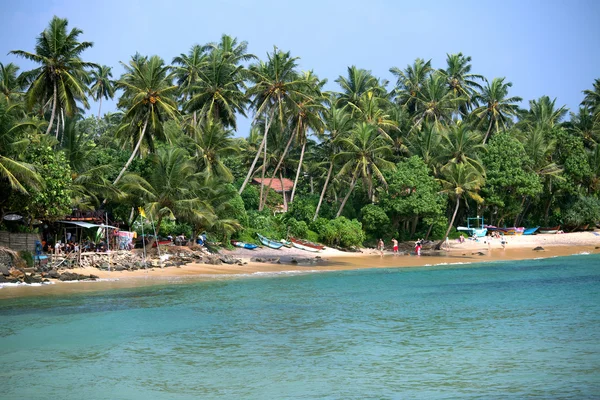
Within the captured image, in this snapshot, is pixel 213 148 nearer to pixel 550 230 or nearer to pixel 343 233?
pixel 343 233

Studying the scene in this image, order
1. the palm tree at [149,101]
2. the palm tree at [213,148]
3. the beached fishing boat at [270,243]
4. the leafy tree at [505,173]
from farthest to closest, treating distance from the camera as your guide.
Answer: the leafy tree at [505,173], the beached fishing boat at [270,243], the palm tree at [213,148], the palm tree at [149,101]

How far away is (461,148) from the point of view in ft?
174

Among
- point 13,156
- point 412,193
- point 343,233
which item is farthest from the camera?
point 412,193

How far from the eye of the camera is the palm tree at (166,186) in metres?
35.8

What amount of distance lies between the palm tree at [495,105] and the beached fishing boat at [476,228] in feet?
28.4

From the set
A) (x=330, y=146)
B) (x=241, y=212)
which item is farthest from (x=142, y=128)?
(x=330, y=146)

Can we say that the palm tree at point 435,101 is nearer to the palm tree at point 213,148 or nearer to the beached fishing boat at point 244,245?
the palm tree at point 213,148

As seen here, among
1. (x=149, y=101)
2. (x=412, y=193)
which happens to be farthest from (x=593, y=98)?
(x=149, y=101)

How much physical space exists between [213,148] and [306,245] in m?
9.38

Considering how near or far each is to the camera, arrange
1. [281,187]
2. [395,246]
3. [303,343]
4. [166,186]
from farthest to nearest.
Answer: [281,187] < [395,246] < [166,186] < [303,343]

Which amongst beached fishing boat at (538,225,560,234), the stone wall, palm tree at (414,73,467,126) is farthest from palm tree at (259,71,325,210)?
beached fishing boat at (538,225,560,234)

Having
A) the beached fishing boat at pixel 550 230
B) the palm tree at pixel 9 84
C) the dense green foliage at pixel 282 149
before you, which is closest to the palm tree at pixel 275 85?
the dense green foliage at pixel 282 149

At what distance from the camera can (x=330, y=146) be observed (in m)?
57.1

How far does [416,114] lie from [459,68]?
9272 millimetres
